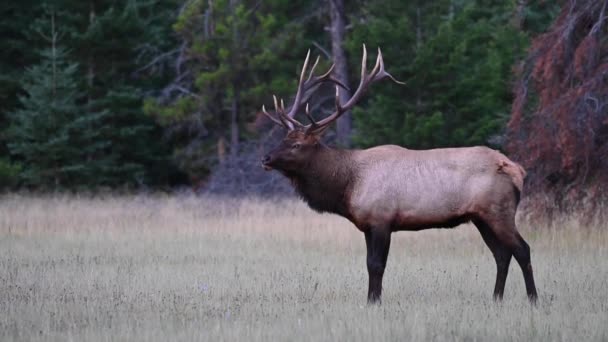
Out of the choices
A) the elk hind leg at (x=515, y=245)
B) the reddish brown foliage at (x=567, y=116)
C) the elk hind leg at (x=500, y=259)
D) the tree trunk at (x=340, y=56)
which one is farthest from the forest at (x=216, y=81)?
the elk hind leg at (x=515, y=245)

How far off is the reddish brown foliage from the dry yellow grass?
635 mm

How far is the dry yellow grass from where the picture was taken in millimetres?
6871

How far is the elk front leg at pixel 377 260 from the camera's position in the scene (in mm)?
8547

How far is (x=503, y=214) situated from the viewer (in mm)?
8539

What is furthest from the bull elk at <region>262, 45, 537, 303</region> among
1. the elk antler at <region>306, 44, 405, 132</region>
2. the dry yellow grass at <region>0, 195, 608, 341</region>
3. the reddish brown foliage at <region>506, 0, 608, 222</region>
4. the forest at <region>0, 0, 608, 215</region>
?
the forest at <region>0, 0, 608, 215</region>

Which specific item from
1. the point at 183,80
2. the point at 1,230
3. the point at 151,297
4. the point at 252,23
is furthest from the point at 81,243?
the point at 183,80

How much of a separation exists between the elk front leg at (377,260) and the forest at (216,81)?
7.07 metres

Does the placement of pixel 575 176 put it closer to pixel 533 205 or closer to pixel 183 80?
pixel 533 205

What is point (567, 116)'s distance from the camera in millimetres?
12344

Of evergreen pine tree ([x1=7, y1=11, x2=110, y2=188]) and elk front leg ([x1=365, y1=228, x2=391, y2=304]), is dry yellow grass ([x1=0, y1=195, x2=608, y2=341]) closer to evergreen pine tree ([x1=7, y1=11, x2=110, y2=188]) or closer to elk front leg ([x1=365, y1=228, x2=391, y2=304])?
elk front leg ([x1=365, y1=228, x2=391, y2=304])

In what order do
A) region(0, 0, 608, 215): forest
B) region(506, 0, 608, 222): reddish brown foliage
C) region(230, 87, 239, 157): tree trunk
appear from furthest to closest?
region(230, 87, 239, 157): tree trunk < region(0, 0, 608, 215): forest < region(506, 0, 608, 222): reddish brown foliage

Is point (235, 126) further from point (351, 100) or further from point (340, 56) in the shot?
point (351, 100)

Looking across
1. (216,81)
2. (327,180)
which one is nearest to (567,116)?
(327,180)

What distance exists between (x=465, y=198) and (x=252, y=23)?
50.8ft
